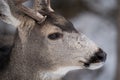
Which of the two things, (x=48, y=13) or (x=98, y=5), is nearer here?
(x=48, y=13)

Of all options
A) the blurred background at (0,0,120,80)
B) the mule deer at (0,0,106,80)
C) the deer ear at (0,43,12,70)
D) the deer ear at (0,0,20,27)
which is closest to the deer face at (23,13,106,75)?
the mule deer at (0,0,106,80)

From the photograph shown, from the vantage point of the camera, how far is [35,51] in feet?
25.2

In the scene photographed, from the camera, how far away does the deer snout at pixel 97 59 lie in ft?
24.6

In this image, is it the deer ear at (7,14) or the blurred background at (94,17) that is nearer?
the deer ear at (7,14)

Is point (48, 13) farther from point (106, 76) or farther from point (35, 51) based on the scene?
point (106, 76)

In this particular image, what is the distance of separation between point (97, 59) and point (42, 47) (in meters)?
0.66

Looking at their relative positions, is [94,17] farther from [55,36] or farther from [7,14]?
[7,14]

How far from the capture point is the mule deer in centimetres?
761

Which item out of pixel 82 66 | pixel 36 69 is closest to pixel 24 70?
pixel 36 69

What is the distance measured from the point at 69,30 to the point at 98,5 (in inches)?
401

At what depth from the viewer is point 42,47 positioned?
7672 mm

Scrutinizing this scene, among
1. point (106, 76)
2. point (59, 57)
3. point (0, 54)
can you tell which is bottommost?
point (106, 76)

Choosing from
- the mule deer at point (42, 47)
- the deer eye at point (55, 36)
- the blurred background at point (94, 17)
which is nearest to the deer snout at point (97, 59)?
the mule deer at point (42, 47)

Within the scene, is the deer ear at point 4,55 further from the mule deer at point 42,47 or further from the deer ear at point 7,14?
the deer ear at point 7,14
